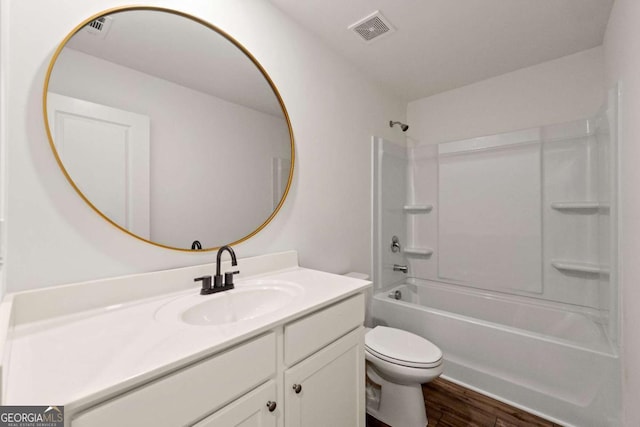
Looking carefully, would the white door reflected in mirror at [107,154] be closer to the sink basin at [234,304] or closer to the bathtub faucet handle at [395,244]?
the sink basin at [234,304]

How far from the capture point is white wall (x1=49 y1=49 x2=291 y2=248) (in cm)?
94

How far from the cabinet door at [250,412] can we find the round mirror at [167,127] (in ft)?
2.13

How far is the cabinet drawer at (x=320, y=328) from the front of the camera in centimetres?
87

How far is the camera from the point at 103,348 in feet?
2.07

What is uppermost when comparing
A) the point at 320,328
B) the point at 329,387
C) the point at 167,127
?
the point at 167,127

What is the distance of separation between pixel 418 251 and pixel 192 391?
2416 mm

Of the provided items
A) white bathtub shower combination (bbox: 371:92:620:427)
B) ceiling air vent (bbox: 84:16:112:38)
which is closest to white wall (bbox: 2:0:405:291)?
ceiling air vent (bbox: 84:16:112:38)

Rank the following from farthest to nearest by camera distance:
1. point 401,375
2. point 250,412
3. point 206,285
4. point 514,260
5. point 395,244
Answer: point 395,244
point 514,260
point 401,375
point 206,285
point 250,412

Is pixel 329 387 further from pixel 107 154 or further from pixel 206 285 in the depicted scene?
pixel 107 154

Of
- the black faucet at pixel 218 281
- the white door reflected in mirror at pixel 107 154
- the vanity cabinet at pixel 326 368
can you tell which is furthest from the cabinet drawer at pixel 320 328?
the white door reflected in mirror at pixel 107 154

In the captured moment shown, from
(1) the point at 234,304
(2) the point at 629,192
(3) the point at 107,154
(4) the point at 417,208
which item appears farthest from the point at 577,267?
(3) the point at 107,154

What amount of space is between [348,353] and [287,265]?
56 centimetres

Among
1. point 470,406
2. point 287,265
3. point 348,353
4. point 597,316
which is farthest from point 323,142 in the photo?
point 597,316

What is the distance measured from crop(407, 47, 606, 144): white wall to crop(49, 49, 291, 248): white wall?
1912 mm
